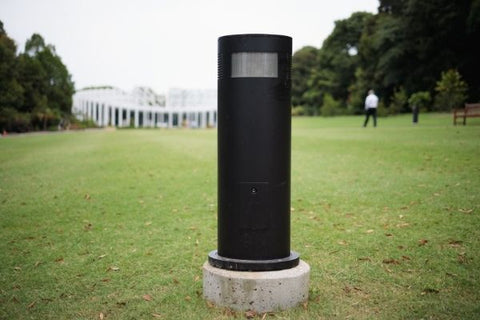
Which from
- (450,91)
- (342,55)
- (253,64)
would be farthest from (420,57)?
(253,64)

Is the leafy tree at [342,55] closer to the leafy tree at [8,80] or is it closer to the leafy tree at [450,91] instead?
the leafy tree at [450,91]

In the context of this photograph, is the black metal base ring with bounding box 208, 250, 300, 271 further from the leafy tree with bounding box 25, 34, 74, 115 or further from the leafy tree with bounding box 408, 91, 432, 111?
the leafy tree with bounding box 25, 34, 74, 115

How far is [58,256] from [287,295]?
2999 millimetres

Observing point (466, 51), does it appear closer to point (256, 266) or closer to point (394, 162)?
point (394, 162)

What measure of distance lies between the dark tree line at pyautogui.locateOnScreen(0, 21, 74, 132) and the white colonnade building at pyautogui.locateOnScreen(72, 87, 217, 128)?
24814mm

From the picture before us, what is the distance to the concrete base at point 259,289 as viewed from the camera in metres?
3.76

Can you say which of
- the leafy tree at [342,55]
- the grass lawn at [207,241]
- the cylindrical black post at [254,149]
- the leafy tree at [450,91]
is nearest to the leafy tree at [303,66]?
the leafy tree at [342,55]

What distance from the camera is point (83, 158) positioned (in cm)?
1728

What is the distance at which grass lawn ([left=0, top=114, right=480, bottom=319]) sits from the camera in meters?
3.98

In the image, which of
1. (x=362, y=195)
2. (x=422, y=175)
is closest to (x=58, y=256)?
(x=362, y=195)

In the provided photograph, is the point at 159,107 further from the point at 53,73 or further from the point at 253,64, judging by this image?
the point at 253,64

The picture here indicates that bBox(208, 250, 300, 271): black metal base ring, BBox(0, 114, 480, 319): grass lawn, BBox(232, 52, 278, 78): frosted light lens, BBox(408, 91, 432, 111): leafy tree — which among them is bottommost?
BBox(0, 114, 480, 319): grass lawn

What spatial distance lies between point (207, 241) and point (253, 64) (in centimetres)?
295

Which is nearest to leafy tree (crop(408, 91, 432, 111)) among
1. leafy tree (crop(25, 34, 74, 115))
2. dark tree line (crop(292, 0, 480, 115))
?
dark tree line (crop(292, 0, 480, 115))
